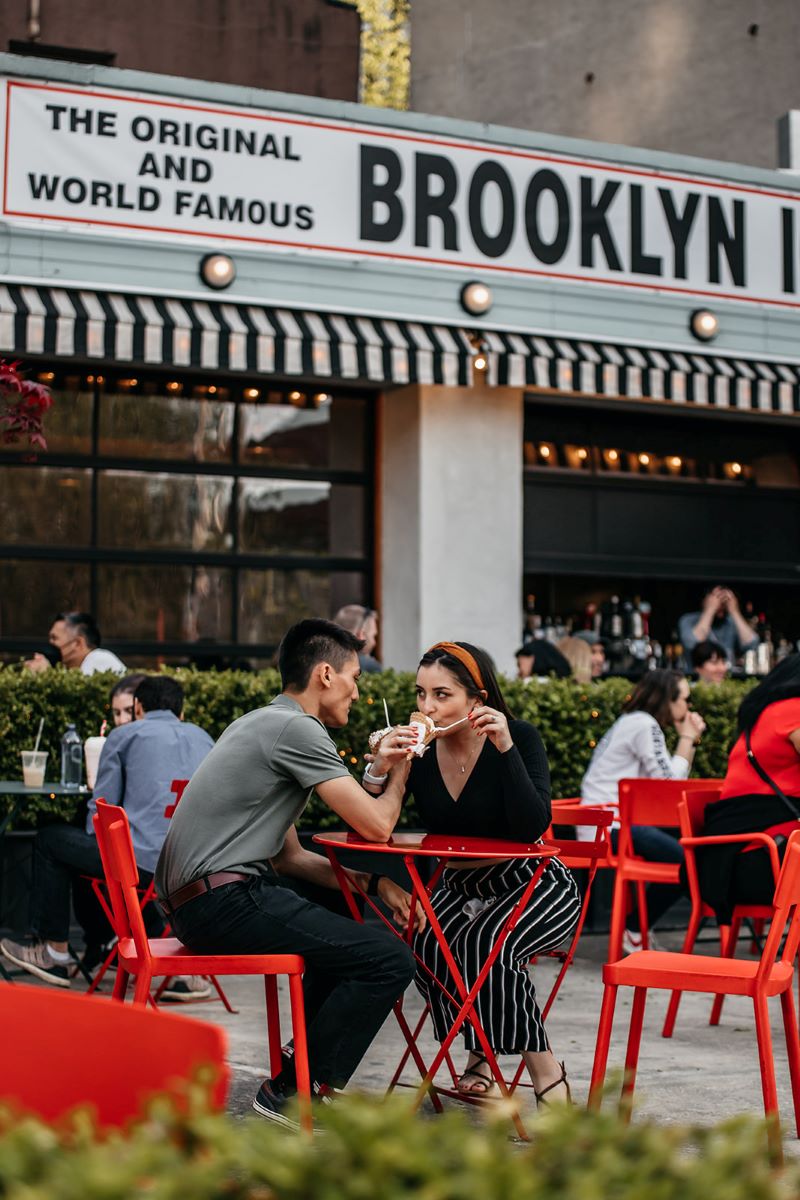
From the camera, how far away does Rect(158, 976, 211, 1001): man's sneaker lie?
7055mm

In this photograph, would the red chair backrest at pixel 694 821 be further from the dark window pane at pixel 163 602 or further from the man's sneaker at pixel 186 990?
the dark window pane at pixel 163 602

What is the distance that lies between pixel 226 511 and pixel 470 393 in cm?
215

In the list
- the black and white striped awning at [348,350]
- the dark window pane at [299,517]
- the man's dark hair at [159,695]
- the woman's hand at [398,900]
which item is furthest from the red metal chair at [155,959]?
the dark window pane at [299,517]

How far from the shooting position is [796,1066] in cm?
501

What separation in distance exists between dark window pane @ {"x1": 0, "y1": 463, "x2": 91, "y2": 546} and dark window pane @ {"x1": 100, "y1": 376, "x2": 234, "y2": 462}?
1.25ft

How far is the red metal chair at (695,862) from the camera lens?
6.15m

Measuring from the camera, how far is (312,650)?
5020 mm

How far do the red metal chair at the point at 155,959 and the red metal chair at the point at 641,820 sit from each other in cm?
298

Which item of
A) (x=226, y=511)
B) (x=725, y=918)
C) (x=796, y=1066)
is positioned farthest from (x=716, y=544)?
(x=796, y=1066)

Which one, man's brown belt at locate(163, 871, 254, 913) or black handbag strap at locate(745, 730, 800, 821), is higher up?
black handbag strap at locate(745, 730, 800, 821)

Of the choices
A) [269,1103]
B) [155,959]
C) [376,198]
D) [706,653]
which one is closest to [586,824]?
[269,1103]

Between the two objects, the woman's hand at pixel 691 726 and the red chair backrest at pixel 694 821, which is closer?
the red chair backrest at pixel 694 821

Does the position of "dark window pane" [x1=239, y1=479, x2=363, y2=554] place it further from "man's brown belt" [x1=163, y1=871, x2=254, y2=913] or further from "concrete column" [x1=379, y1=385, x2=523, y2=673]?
"man's brown belt" [x1=163, y1=871, x2=254, y2=913]

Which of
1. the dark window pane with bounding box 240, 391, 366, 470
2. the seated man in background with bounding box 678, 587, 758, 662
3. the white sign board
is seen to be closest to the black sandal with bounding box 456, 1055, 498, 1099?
the white sign board
